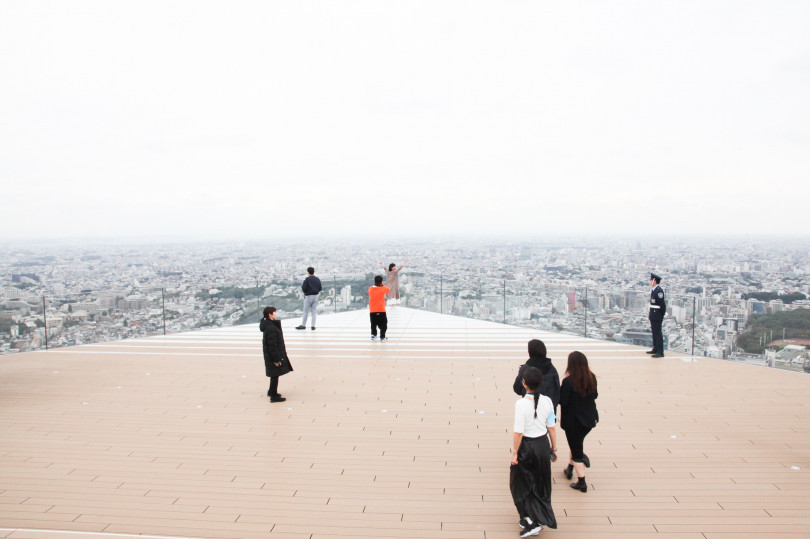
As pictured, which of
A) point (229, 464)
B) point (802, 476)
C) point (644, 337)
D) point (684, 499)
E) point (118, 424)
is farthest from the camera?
point (644, 337)

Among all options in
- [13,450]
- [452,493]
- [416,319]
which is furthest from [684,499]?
[416,319]

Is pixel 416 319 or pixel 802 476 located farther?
pixel 416 319

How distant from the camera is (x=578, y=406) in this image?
474 centimetres

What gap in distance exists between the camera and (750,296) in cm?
1020

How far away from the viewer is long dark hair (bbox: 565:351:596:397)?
465 cm

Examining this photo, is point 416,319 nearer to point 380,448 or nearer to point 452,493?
point 380,448

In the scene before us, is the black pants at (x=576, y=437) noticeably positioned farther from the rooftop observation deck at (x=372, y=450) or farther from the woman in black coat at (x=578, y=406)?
the rooftop observation deck at (x=372, y=450)

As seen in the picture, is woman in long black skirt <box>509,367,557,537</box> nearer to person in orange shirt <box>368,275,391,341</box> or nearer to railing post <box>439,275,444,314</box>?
person in orange shirt <box>368,275,391,341</box>

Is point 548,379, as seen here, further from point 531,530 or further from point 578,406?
point 531,530

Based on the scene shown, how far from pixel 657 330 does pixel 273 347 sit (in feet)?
23.1

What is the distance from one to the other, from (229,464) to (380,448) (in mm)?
1551

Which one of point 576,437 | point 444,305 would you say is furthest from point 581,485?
point 444,305

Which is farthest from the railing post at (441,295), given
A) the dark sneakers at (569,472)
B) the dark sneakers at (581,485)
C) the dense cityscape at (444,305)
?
the dark sneakers at (581,485)

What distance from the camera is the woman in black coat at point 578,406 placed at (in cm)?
466
